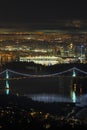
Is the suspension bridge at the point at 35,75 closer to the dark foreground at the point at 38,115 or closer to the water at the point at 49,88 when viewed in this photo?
the water at the point at 49,88

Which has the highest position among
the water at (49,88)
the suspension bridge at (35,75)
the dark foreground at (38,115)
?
the dark foreground at (38,115)

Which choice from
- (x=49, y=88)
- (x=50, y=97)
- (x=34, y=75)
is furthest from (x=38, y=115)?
(x=34, y=75)

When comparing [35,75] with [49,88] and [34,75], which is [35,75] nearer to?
[34,75]

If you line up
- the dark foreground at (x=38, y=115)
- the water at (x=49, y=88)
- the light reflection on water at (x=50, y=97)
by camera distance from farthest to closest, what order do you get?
the water at (x=49, y=88)
the light reflection on water at (x=50, y=97)
the dark foreground at (x=38, y=115)

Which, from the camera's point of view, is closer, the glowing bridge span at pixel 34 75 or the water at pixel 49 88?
the water at pixel 49 88

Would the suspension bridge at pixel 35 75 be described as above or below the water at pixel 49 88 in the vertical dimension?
above

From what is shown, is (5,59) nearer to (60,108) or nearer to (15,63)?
(15,63)

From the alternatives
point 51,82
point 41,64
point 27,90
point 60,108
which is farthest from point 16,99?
point 41,64

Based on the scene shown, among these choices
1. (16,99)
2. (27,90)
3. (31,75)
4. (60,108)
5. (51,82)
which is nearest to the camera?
(60,108)

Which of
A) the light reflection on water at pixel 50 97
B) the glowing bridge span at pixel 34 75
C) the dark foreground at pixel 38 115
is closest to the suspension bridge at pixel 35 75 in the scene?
the glowing bridge span at pixel 34 75
